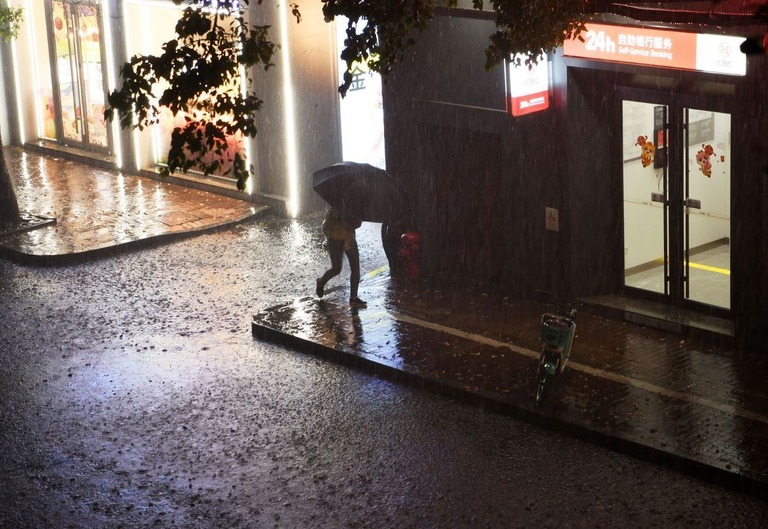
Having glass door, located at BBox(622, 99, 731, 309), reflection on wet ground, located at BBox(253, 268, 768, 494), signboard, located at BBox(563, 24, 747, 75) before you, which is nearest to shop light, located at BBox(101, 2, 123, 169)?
reflection on wet ground, located at BBox(253, 268, 768, 494)

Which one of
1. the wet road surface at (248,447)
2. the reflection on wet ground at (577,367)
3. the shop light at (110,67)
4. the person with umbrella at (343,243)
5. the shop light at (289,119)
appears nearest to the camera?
the wet road surface at (248,447)

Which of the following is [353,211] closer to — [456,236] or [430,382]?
[456,236]

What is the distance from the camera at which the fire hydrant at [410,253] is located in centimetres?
1401

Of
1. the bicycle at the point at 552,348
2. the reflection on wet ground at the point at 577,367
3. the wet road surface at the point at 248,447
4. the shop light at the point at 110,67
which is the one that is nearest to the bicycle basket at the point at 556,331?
the bicycle at the point at 552,348

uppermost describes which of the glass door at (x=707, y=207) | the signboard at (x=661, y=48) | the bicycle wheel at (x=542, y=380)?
the signboard at (x=661, y=48)

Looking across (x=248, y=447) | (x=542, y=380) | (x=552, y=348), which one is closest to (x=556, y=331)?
(x=552, y=348)

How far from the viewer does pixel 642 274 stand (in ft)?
40.5

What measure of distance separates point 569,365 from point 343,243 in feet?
11.0

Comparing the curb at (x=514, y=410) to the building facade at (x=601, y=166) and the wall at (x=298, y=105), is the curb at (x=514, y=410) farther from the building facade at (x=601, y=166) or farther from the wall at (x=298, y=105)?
the wall at (x=298, y=105)

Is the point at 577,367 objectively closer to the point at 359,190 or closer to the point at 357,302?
the point at 357,302

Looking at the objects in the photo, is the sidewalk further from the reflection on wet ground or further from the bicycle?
the bicycle

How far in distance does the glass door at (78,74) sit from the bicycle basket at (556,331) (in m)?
14.4

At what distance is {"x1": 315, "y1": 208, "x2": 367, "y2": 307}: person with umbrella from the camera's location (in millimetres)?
12820

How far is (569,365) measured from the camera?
10836 millimetres
